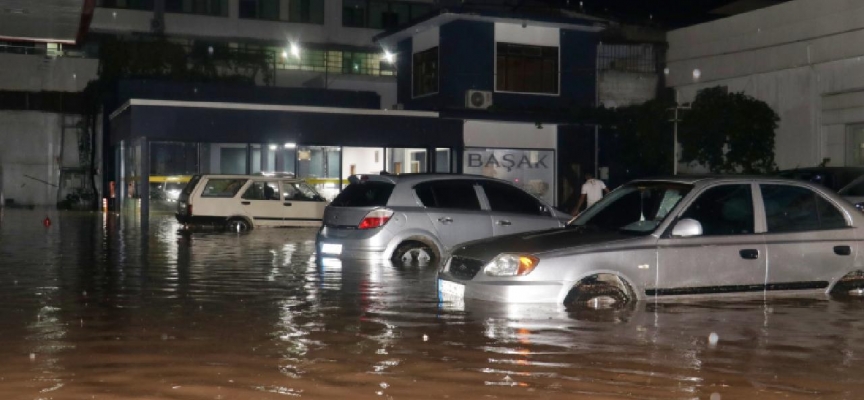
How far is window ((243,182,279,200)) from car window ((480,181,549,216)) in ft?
47.2

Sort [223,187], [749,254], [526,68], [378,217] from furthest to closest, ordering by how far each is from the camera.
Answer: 1. [526,68]
2. [223,187]
3. [378,217]
4. [749,254]

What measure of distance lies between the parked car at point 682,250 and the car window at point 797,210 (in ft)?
0.03

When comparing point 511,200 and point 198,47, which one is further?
point 198,47

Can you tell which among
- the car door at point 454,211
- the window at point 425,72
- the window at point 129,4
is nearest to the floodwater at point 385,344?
the car door at point 454,211

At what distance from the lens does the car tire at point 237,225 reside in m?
29.6

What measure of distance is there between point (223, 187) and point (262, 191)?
105 centimetres

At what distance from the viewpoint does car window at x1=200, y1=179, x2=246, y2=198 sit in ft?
97.0

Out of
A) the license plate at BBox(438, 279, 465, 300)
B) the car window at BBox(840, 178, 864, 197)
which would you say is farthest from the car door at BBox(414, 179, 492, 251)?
the car window at BBox(840, 178, 864, 197)

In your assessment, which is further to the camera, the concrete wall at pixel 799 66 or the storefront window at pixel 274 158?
→ the storefront window at pixel 274 158

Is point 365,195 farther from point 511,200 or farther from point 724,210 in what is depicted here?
point 724,210

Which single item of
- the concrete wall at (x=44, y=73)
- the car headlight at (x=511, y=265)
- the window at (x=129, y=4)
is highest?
the window at (x=129, y=4)

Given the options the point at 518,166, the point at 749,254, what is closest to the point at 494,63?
the point at 518,166

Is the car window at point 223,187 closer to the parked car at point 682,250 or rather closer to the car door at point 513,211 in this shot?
the car door at point 513,211

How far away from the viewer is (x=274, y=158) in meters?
35.8
